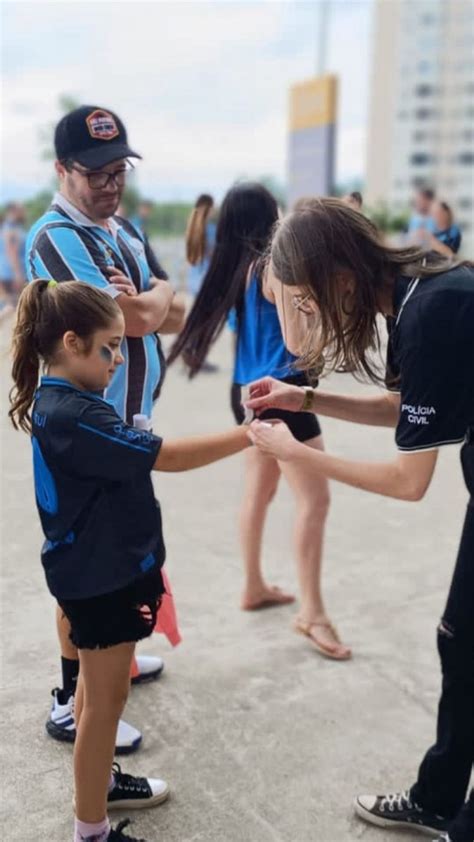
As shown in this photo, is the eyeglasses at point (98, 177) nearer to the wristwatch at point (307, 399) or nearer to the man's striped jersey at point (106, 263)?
the man's striped jersey at point (106, 263)

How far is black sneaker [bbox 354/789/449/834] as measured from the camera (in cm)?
225

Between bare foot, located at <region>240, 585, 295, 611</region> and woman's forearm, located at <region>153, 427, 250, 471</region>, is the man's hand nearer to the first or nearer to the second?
woman's forearm, located at <region>153, 427, 250, 471</region>

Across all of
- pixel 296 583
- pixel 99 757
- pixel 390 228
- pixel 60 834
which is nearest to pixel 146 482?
pixel 99 757

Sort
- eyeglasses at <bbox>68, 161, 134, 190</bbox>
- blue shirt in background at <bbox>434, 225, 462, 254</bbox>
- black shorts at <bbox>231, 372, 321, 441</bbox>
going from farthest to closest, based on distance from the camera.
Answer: blue shirt in background at <bbox>434, 225, 462, 254</bbox> → black shorts at <bbox>231, 372, 321, 441</bbox> → eyeglasses at <bbox>68, 161, 134, 190</bbox>

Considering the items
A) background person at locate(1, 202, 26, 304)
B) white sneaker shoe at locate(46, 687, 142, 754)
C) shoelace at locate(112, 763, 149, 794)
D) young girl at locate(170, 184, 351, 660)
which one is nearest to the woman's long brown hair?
young girl at locate(170, 184, 351, 660)

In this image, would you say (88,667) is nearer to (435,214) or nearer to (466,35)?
(435,214)

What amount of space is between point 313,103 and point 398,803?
14.8 meters

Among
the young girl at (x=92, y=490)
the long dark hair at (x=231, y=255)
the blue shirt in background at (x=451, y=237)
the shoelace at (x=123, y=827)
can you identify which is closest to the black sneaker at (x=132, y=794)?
the shoelace at (x=123, y=827)

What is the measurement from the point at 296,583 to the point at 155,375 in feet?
5.12

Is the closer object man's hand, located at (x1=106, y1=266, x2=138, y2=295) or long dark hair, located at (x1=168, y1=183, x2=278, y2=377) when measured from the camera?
man's hand, located at (x1=106, y1=266, x2=138, y2=295)

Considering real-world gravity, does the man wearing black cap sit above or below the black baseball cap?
below

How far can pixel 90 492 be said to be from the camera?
1836 millimetres

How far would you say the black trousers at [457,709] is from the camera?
2014mm

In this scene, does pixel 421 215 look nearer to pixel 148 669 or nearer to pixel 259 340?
pixel 259 340
